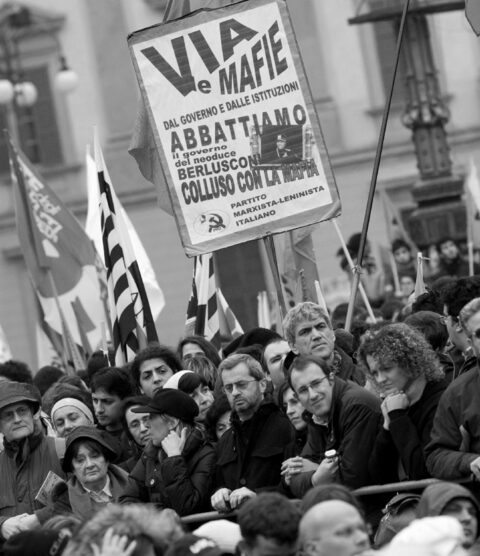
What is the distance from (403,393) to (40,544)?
1.77m

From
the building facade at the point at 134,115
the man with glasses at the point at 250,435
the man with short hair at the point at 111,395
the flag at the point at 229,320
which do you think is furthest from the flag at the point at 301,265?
the building facade at the point at 134,115

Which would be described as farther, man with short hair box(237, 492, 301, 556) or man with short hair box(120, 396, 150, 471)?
man with short hair box(120, 396, 150, 471)

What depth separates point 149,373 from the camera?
1040 cm

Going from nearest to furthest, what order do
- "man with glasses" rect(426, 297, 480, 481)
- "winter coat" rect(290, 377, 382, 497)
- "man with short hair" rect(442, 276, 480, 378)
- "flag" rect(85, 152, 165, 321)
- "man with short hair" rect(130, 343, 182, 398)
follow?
"man with glasses" rect(426, 297, 480, 481)
"winter coat" rect(290, 377, 382, 497)
"man with short hair" rect(442, 276, 480, 378)
"man with short hair" rect(130, 343, 182, 398)
"flag" rect(85, 152, 165, 321)

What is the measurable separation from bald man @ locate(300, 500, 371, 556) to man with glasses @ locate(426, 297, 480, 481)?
45.1 inches

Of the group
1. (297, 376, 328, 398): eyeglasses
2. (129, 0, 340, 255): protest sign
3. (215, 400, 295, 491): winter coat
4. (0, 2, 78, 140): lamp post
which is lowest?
(215, 400, 295, 491): winter coat

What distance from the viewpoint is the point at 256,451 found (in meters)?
8.91

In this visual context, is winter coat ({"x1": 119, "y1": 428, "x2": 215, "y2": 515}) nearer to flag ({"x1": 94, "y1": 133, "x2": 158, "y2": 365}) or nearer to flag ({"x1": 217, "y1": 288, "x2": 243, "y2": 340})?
flag ({"x1": 94, "y1": 133, "x2": 158, "y2": 365})

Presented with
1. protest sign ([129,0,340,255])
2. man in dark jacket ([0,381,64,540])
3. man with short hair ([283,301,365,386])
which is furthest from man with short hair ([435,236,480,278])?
man with short hair ([283,301,365,386])

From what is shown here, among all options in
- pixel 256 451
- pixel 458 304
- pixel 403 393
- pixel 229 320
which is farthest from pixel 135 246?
pixel 403 393

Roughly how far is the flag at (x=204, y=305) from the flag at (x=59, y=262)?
2699mm

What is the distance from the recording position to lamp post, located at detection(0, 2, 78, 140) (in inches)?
1094

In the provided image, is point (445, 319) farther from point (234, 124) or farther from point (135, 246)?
point (135, 246)

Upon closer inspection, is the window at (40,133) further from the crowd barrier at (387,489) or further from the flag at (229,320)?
the crowd barrier at (387,489)
